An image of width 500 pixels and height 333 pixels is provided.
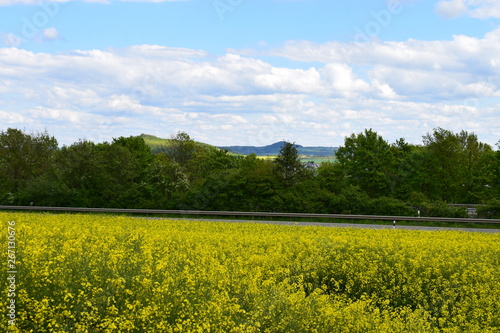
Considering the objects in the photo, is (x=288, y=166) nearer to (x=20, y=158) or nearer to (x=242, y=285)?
(x=242, y=285)

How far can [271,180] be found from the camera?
34.7 metres

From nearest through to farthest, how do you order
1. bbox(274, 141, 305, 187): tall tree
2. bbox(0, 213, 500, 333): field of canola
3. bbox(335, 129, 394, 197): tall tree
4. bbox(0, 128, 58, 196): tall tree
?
bbox(0, 213, 500, 333): field of canola < bbox(274, 141, 305, 187): tall tree < bbox(335, 129, 394, 197): tall tree < bbox(0, 128, 58, 196): tall tree

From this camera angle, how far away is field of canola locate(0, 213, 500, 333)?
7.69 m

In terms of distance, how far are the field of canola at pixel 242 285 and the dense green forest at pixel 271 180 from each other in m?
20.1

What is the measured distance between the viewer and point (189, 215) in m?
32.8

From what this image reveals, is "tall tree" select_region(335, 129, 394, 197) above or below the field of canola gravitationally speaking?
above

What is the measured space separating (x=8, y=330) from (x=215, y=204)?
2800 centimetres

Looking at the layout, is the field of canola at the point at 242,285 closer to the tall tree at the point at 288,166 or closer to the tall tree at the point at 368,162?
the tall tree at the point at 288,166

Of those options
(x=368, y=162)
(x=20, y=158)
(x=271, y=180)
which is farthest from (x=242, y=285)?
(x=20, y=158)

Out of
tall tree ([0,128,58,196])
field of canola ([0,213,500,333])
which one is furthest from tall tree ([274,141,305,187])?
tall tree ([0,128,58,196])

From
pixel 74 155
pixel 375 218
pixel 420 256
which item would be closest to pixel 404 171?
pixel 375 218

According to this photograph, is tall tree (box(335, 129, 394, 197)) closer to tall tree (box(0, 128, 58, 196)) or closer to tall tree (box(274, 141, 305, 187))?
tall tree (box(274, 141, 305, 187))

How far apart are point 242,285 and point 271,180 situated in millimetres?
25388

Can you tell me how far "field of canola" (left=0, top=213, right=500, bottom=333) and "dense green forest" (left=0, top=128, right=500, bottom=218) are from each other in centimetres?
2008
